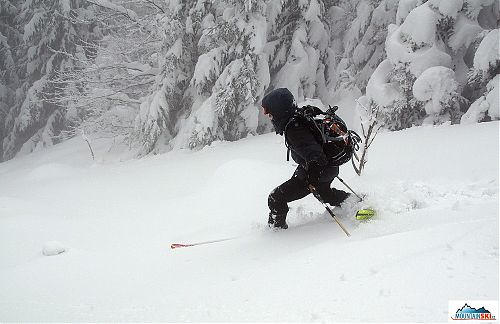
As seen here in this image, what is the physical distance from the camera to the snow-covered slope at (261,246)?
8.48 feet

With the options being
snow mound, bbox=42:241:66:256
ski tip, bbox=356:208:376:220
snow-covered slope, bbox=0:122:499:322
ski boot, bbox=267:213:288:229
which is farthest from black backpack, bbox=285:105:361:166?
snow mound, bbox=42:241:66:256

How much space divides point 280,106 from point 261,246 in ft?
5.59

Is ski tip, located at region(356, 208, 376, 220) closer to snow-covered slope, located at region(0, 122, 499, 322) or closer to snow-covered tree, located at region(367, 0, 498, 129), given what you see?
snow-covered slope, located at region(0, 122, 499, 322)

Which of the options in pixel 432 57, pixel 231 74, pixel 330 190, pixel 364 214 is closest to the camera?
pixel 364 214

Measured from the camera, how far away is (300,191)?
15.5 feet

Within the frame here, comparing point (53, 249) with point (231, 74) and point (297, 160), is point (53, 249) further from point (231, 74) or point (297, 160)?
point (231, 74)

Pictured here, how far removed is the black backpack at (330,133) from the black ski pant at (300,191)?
0.19 m

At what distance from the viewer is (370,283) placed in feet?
8.64

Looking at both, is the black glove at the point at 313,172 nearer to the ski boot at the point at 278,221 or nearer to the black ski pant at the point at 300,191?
the black ski pant at the point at 300,191

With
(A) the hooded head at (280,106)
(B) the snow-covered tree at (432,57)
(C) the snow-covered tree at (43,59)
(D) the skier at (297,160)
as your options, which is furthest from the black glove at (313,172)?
(C) the snow-covered tree at (43,59)

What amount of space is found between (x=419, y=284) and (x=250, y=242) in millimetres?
2680

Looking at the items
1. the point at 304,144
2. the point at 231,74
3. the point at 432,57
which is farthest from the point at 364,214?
the point at 231,74

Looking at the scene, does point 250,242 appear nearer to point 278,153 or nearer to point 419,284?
point 419,284

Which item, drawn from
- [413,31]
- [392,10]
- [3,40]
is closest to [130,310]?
[413,31]
